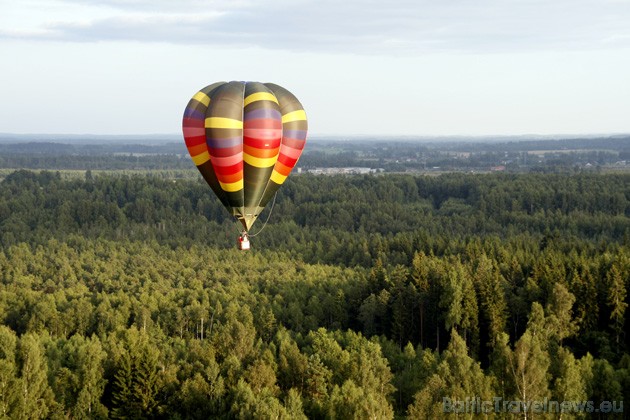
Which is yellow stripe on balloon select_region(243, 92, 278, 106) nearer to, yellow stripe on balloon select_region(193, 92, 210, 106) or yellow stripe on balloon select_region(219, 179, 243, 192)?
yellow stripe on balloon select_region(193, 92, 210, 106)

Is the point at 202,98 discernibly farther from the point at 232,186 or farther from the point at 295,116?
the point at 295,116

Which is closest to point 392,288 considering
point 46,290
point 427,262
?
point 427,262

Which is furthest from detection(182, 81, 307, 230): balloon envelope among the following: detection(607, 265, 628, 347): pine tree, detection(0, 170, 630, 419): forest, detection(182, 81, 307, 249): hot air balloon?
detection(607, 265, 628, 347): pine tree

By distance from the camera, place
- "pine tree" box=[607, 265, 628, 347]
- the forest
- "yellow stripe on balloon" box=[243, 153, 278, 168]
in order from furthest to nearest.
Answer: "pine tree" box=[607, 265, 628, 347]
the forest
"yellow stripe on balloon" box=[243, 153, 278, 168]

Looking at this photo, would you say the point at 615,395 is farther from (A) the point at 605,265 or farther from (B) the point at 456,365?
(A) the point at 605,265

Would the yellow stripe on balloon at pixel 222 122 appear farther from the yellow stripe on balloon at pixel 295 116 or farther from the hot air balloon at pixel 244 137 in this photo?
the yellow stripe on balloon at pixel 295 116
